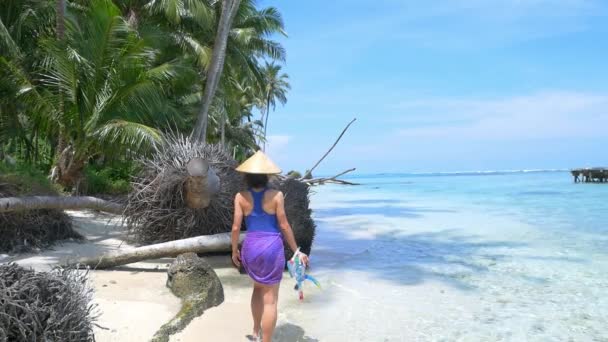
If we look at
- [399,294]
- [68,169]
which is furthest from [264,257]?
[68,169]

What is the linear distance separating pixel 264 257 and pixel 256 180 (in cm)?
67

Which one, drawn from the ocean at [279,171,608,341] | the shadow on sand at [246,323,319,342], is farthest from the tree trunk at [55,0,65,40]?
the shadow on sand at [246,323,319,342]

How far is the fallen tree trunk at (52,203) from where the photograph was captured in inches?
288

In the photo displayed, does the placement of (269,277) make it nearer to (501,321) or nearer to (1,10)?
(501,321)

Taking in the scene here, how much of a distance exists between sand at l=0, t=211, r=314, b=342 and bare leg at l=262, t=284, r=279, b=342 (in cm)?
62

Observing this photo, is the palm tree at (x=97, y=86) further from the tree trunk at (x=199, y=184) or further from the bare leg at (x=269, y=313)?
the bare leg at (x=269, y=313)

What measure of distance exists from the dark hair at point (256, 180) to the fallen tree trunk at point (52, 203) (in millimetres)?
4957

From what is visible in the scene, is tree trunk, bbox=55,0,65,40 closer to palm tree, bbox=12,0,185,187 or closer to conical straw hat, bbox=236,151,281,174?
palm tree, bbox=12,0,185,187

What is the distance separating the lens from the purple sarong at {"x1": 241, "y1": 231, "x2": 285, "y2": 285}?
4188 millimetres

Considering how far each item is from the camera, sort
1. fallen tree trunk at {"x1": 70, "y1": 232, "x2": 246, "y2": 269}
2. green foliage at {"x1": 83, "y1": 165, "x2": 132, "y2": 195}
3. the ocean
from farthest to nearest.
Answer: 1. green foliage at {"x1": 83, "y1": 165, "x2": 132, "y2": 195}
2. fallen tree trunk at {"x1": 70, "y1": 232, "x2": 246, "y2": 269}
3. the ocean

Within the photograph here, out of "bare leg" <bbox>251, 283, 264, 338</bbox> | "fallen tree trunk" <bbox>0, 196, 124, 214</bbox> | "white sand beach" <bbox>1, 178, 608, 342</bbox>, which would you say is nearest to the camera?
"bare leg" <bbox>251, 283, 264, 338</bbox>

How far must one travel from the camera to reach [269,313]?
421 centimetres

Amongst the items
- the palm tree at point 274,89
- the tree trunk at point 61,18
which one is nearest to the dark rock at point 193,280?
the tree trunk at point 61,18

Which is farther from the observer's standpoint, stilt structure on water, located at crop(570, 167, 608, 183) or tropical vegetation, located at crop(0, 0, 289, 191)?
stilt structure on water, located at crop(570, 167, 608, 183)
